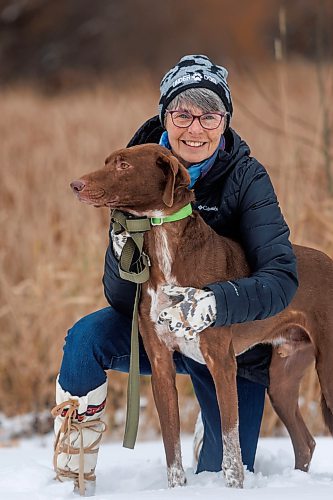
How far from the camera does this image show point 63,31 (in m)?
16.0

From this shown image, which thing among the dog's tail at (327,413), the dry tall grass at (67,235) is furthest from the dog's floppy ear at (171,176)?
the dry tall grass at (67,235)

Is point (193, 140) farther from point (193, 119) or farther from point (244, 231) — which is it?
point (244, 231)

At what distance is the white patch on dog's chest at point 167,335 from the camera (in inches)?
98.2

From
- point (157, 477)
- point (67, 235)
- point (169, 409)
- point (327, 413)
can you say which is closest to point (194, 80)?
point (169, 409)

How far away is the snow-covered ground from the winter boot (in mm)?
62

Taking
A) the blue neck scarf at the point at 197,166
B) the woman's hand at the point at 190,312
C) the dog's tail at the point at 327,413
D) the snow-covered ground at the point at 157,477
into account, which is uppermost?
the blue neck scarf at the point at 197,166

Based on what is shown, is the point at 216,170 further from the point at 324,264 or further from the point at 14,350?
the point at 14,350

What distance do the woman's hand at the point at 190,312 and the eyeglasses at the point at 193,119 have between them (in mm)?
515

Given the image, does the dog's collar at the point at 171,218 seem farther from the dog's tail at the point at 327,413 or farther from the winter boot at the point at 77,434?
the dog's tail at the point at 327,413

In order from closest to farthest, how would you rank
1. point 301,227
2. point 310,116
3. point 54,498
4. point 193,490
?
point 193,490
point 54,498
point 301,227
point 310,116

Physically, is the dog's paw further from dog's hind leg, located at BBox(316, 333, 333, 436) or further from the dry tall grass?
the dry tall grass

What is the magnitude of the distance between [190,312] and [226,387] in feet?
0.90

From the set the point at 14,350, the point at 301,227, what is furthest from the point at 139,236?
the point at 14,350

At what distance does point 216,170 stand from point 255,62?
10519mm
